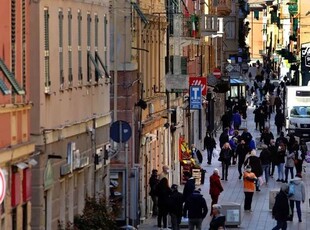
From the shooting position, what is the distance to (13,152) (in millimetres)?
22812

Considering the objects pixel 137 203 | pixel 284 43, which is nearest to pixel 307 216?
pixel 137 203

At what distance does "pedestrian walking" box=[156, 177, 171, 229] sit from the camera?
3761 centimetres

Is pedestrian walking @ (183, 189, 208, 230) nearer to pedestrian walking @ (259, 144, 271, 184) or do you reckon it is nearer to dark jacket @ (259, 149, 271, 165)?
pedestrian walking @ (259, 144, 271, 184)

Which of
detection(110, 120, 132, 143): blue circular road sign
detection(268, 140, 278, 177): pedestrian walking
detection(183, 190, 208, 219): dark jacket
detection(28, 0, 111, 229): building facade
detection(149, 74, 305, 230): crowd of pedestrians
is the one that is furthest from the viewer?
detection(268, 140, 278, 177): pedestrian walking

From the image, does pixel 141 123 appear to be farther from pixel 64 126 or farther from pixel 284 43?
pixel 284 43

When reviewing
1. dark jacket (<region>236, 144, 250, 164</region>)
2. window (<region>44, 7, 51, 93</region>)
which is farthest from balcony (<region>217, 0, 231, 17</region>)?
window (<region>44, 7, 51, 93</region>)

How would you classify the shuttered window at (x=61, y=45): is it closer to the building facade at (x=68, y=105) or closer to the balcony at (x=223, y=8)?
the building facade at (x=68, y=105)

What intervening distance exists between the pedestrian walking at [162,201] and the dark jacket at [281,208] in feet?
9.44

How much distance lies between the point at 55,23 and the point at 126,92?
38.2 ft

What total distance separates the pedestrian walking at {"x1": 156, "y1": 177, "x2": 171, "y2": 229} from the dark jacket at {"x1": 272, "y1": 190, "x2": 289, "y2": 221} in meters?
2.88

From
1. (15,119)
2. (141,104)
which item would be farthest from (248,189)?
(15,119)

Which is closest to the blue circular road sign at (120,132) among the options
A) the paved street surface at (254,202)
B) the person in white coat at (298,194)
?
the paved street surface at (254,202)

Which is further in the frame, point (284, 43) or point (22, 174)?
point (284, 43)

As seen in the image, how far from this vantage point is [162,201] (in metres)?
38.1
